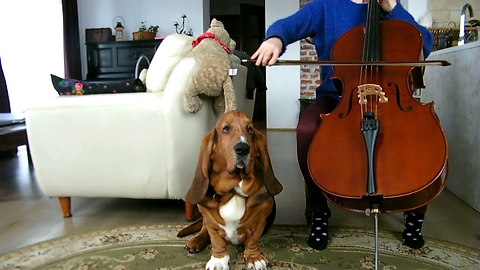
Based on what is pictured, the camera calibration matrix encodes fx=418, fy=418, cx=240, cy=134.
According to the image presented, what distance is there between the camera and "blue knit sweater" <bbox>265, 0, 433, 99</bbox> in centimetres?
131

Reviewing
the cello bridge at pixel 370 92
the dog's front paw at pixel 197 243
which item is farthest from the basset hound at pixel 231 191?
the cello bridge at pixel 370 92

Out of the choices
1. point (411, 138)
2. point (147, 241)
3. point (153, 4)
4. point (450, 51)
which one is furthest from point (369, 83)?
point (153, 4)

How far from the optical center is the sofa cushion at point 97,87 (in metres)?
1.68

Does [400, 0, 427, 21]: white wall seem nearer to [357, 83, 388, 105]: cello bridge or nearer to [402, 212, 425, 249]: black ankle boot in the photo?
[402, 212, 425, 249]: black ankle boot

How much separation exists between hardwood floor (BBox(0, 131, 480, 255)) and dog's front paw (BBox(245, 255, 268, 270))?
16.4 inches

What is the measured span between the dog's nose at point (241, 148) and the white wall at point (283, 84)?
3.63 metres

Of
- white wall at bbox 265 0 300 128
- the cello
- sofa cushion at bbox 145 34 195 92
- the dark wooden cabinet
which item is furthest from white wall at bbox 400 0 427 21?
the cello

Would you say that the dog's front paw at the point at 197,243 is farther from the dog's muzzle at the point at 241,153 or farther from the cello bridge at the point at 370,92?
the cello bridge at the point at 370,92

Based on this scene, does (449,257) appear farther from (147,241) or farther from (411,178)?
Result: (147,241)

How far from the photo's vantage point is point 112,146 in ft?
5.20

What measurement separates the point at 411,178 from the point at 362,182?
116mm

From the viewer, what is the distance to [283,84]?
4695 mm

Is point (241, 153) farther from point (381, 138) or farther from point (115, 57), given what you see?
point (115, 57)

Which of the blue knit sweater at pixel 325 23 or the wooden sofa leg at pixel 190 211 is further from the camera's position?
the wooden sofa leg at pixel 190 211
